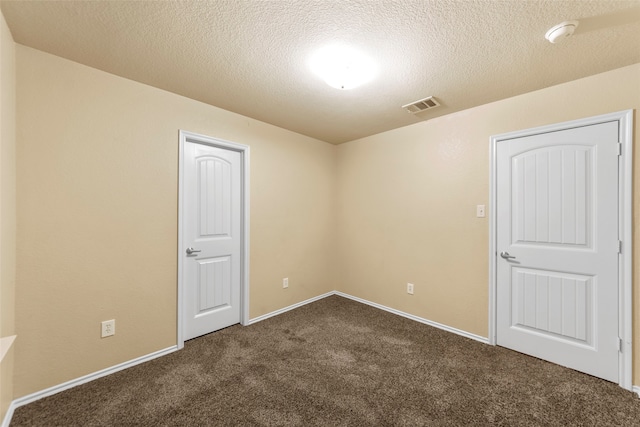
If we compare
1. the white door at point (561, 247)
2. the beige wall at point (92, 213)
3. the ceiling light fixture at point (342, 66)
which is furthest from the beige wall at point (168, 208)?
the ceiling light fixture at point (342, 66)

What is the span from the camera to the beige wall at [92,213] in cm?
172

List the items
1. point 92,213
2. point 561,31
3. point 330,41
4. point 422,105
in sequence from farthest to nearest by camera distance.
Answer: point 422,105
point 92,213
point 330,41
point 561,31

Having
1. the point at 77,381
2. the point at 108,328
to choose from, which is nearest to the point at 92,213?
the point at 108,328

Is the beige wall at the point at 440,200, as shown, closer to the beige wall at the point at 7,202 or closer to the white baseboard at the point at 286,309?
the white baseboard at the point at 286,309

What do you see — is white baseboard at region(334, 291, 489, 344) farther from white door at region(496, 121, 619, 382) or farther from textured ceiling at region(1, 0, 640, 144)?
textured ceiling at region(1, 0, 640, 144)

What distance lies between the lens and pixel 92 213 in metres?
1.96

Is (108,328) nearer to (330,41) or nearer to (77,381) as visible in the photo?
(77,381)

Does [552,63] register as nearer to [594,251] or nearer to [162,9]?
[594,251]

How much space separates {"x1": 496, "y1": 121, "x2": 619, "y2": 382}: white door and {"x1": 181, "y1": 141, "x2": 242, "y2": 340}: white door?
2736mm

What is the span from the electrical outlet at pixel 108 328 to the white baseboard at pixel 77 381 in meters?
0.26

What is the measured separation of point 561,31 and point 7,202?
11.2 ft

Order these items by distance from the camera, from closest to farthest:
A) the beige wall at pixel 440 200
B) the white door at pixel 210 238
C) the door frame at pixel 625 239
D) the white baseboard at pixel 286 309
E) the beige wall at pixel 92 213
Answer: the beige wall at pixel 92 213
the door frame at pixel 625 239
the beige wall at pixel 440 200
the white door at pixel 210 238
the white baseboard at pixel 286 309

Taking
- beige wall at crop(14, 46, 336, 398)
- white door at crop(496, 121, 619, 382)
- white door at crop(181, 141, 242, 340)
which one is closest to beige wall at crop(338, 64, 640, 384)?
white door at crop(496, 121, 619, 382)

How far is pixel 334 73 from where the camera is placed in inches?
75.5
